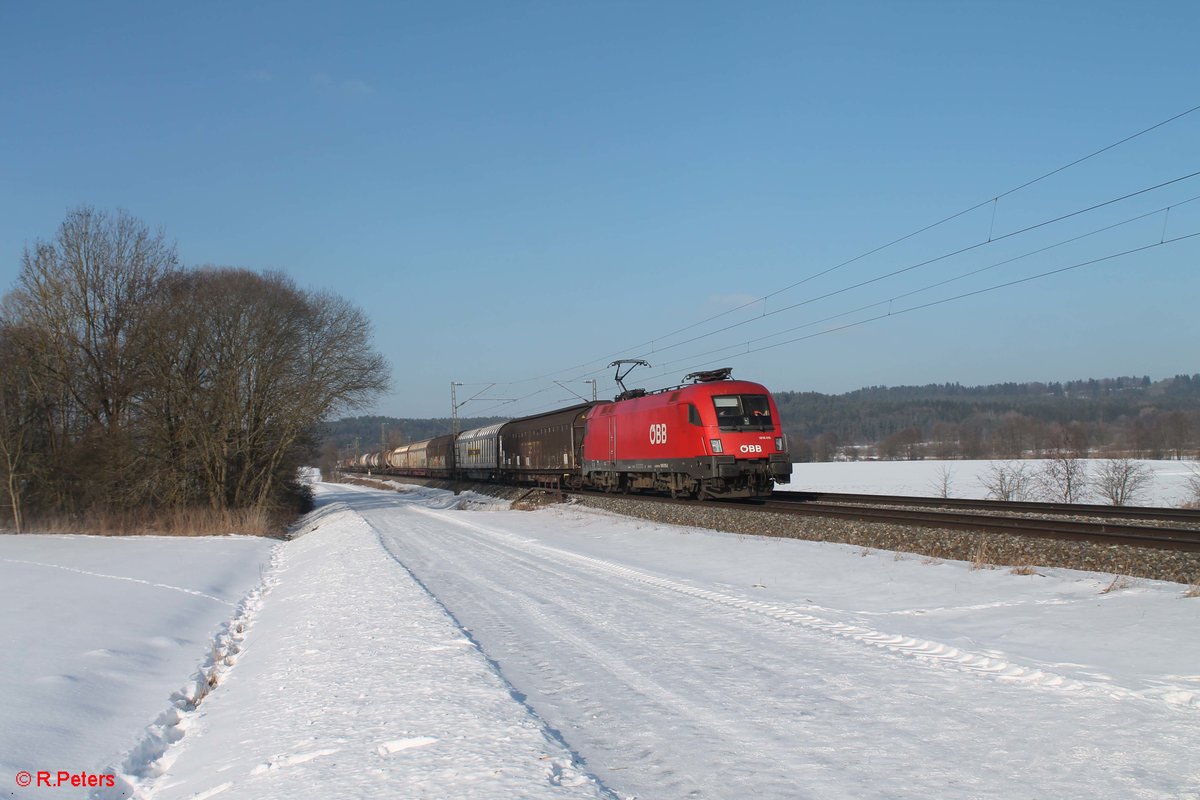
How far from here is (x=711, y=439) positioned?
22.8 m

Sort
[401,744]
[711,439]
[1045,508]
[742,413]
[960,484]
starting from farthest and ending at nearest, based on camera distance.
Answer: [960,484], [742,413], [711,439], [1045,508], [401,744]

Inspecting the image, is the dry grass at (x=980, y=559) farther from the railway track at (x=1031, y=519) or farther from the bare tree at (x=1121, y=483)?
the bare tree at (x=1121, y=483)

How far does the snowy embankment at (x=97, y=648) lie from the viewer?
6.21 meters

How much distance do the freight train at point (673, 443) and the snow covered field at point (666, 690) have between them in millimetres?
9515

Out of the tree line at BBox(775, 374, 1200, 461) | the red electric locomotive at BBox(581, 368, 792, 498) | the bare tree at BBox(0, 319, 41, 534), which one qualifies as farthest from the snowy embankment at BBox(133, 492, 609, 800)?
the tree line at BBox(775, 374, 1200, 461)

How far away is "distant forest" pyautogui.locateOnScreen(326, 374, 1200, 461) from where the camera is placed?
75875 millimetres

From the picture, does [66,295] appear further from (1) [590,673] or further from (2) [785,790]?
(2) [785,790]


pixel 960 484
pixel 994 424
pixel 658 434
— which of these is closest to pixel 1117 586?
pixel 658 434

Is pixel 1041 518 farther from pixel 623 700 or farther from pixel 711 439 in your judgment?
pixel 623 700

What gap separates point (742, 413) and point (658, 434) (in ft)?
11.1

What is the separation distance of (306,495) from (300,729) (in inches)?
1862

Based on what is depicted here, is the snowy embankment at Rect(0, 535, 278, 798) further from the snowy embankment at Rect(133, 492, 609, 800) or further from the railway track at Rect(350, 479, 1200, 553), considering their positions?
the railway track at Rect(350, 479, 1200, 553)

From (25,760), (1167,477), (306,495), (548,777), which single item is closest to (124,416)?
(306,495)

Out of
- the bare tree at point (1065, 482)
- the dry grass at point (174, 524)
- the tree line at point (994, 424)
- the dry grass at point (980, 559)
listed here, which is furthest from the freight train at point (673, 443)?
the tree line at point (994, 424)
